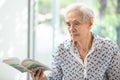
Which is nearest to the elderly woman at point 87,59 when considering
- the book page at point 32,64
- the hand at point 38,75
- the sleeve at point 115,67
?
the sleeve at point 115,67

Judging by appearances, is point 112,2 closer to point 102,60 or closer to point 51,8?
point 51,8

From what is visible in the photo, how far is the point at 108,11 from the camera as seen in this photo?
451 centimetres

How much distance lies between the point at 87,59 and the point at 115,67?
0.72ft

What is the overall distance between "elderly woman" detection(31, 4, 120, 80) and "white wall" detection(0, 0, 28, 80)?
37 centimetres

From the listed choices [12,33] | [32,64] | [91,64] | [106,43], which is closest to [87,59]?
[91,64]

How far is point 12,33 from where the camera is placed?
261 centimetres

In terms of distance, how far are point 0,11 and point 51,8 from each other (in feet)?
4.57

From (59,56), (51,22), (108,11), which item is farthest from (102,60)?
(108,11)

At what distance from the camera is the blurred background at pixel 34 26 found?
254cm

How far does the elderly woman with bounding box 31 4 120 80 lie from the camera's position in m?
2.38

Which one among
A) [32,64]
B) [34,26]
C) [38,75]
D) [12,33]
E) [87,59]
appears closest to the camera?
[32,64]

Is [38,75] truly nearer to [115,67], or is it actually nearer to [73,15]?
[73,15]

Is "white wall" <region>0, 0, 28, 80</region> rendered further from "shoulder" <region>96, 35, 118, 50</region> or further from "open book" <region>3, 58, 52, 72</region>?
"shoulder" <region>96, 35, 118, 50</region>

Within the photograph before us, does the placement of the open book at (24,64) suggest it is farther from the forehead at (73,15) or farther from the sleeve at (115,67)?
the sleeve at (115,67)
